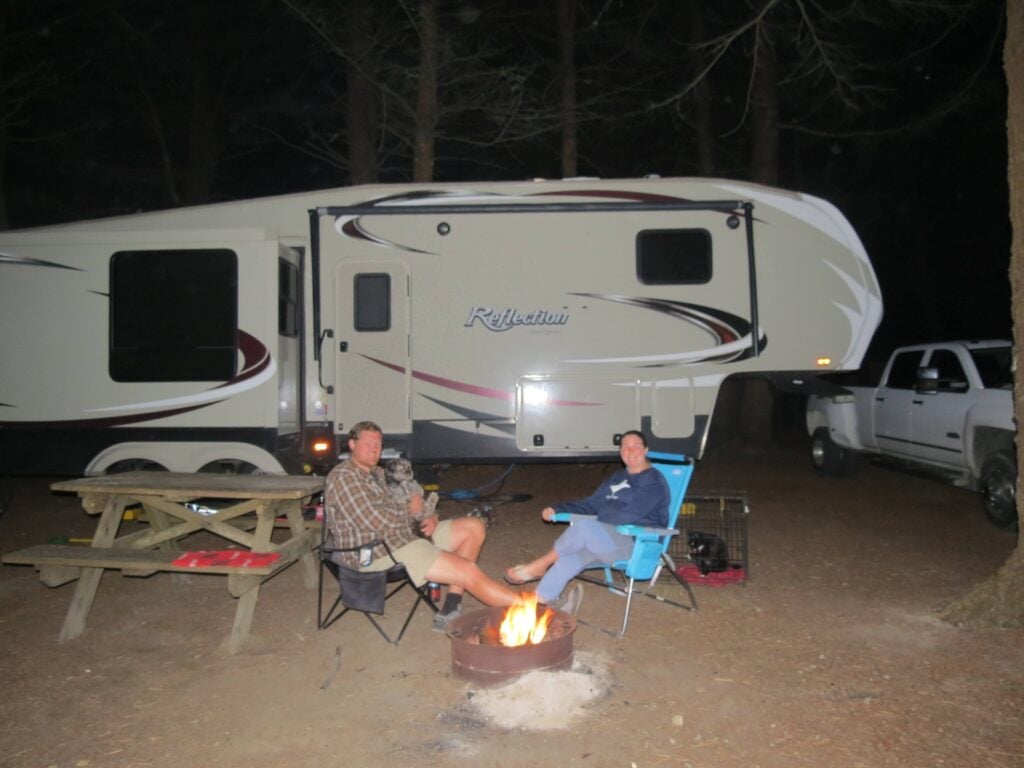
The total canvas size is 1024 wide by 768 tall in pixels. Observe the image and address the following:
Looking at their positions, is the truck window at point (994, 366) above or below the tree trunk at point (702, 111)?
below

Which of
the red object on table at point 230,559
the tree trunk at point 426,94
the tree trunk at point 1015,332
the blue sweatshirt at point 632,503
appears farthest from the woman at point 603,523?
the tree trunk at point 426,94

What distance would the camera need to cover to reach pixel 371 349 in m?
6.79

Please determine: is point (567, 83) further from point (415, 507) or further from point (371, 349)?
point (415, 507)

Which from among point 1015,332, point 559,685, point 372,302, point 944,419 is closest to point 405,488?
point 559,685

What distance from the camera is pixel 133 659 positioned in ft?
14.4

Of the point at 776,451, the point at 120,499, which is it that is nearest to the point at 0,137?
the point at 120,499

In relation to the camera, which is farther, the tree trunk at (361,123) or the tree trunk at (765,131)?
the tree trunk at (765,131)

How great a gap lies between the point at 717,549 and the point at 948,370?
3882 mm

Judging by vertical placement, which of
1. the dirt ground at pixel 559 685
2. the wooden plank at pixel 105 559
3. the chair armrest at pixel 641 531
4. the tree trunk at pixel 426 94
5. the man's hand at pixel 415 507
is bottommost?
the dirt ground at pixel 559 685

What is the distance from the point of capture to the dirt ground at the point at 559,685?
3330 mm

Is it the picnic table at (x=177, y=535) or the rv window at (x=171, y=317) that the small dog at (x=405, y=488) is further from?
the rv window at (x=171, y=317)

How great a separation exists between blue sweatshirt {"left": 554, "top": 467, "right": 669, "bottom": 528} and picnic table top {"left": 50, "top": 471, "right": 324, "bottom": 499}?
158 cm

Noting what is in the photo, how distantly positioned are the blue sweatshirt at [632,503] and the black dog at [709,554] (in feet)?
2.43

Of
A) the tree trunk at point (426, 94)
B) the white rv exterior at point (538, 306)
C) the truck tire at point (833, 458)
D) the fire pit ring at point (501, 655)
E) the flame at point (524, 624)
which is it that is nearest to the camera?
the fire pit ring at point (501, 655)
